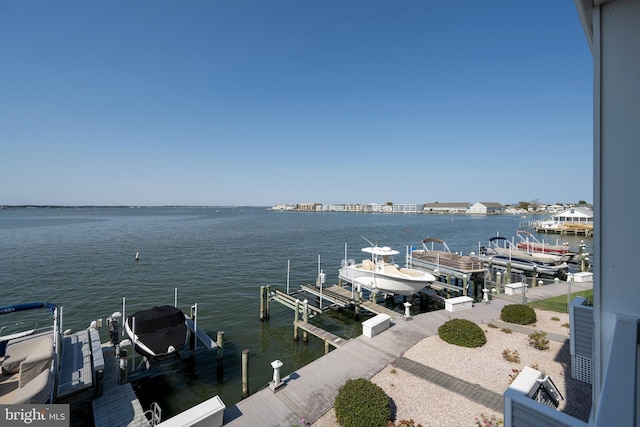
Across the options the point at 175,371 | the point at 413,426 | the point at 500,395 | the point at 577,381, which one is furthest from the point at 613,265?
the point at 175,371

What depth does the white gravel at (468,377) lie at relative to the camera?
838 centimetres

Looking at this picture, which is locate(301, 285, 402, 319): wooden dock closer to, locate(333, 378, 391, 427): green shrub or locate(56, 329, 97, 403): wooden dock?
locate(333, 378, 391, 427): green shrub

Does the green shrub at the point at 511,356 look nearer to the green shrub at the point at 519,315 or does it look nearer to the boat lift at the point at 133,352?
the green shrub at the point at 519,315

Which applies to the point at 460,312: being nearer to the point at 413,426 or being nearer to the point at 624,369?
the point at 413,426

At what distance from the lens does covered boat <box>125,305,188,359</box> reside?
12.7m

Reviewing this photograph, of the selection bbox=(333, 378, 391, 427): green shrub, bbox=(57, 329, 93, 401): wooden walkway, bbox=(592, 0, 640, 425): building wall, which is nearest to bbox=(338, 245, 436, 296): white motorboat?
bbox=(333, 378, 391, 427): green shrub

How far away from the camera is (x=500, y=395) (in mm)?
9078

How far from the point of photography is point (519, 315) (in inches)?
576

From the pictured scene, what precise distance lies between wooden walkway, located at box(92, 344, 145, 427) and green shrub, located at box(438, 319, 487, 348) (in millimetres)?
12043

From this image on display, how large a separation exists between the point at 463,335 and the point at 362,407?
6913mm

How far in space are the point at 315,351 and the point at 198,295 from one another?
505 inches

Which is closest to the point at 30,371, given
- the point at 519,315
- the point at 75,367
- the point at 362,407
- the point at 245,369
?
the point at 75,367

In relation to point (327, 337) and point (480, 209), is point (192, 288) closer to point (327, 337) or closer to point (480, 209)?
point (327, 337)

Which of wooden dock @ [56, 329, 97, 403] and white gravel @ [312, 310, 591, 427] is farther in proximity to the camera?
wooden dock @ [56, 329, 97, 403]
